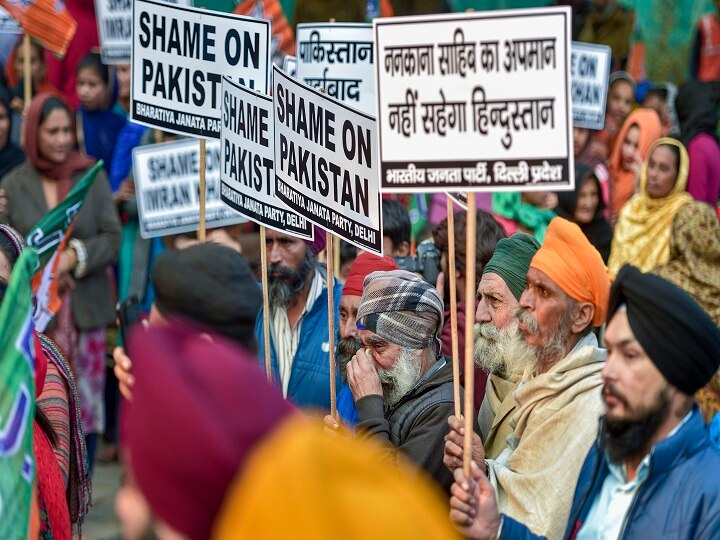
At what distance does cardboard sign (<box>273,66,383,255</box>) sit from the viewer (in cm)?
478

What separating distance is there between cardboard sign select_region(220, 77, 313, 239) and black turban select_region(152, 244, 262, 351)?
2.25 meters

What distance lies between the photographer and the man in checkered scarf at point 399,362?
184 inches

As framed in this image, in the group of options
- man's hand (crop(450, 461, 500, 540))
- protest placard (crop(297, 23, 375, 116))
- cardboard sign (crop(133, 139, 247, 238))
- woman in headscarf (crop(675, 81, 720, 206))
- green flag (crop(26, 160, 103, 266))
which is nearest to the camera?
man's hand (crop(450, 461, 500, 540))

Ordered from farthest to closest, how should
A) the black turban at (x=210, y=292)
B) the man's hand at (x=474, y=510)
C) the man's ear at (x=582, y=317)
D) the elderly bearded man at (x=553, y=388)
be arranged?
1. the man's ear at (x=582, y=317)
2. the elderly bearded man at (x=553, y=388)
3. the man's hand at (x=474, y=510)
4. the black turban at (x=210, y=292)

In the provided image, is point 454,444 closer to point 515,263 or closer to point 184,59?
point 515,263

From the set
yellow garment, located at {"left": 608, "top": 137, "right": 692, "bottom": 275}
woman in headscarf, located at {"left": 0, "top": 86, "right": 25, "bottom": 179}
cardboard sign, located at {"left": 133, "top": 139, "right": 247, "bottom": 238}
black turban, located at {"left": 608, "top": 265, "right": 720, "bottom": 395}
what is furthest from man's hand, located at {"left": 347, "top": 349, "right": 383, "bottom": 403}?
woman in headscarf, located at {"left": 0, "top": 86, "right": 25, "bottom": 179}

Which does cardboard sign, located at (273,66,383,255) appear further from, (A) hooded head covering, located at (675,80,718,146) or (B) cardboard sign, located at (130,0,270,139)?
(A) hooded head covering, located at (675,80,718,146)

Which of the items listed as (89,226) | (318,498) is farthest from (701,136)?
(318,498)

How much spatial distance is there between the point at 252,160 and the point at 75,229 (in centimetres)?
355

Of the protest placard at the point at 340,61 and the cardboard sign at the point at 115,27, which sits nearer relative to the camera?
the protest placard at the point at 340,61

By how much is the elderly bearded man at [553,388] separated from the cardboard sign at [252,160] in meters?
1.14

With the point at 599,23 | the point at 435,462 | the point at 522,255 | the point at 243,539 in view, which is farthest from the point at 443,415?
the point at 599,23

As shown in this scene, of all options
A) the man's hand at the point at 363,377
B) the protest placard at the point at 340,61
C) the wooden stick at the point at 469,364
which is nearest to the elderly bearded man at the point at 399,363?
the man's hand at the point at 363,377

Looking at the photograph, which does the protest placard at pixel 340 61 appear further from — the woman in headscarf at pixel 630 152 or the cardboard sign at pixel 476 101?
the woman in headscarf at pixel 630 152
